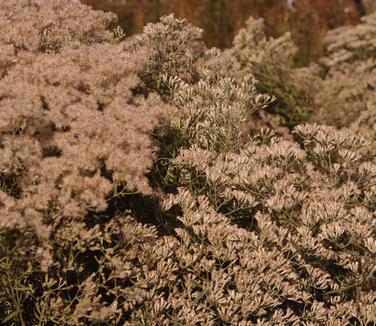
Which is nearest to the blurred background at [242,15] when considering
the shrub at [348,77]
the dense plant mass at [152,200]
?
the shrub at [348,77]

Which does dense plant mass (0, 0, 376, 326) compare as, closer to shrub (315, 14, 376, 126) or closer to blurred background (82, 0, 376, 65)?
shrub (315, 14, 376, 126)

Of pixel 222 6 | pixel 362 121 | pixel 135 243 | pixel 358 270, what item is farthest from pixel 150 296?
pixel 222 6

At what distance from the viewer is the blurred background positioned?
48.0ft

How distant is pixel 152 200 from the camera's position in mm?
5520

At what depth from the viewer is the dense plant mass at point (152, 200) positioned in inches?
181

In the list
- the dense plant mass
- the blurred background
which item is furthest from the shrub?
the dense plant mass

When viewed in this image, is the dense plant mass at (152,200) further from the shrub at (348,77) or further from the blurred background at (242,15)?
the blurred background at (242,15)

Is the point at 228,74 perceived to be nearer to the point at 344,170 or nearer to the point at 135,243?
the point at 344,170

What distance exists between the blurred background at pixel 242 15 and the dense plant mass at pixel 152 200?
794cm

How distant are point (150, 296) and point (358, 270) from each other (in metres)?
2.11

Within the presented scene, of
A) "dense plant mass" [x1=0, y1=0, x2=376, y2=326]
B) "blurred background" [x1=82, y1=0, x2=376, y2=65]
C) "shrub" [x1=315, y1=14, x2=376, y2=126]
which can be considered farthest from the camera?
"blurred background" [x1=82, y1=0, x2=376, y2=65]

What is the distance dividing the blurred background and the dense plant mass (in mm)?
7937

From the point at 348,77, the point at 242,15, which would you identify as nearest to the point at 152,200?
the point at 348,77

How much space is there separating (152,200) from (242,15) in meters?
11.2
